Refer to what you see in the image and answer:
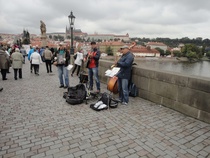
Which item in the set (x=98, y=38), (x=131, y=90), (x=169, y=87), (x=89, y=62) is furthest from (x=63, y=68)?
(x=98, y=38)

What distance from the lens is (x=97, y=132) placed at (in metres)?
3.52

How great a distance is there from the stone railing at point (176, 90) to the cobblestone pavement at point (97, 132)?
0.22 metres

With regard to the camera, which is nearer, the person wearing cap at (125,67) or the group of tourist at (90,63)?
the person wearing cap at (125,67)

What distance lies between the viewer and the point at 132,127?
3.76 m

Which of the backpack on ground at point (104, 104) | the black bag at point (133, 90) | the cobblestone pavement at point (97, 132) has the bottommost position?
the cobblestone pavement at point (97, 132)

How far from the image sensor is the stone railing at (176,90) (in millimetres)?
4098

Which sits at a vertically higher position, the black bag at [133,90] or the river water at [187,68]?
the black bag at [133,90]

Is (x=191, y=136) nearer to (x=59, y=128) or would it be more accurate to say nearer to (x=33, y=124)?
(x=59, y=128)

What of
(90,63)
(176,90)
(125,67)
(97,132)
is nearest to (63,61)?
(90,63)

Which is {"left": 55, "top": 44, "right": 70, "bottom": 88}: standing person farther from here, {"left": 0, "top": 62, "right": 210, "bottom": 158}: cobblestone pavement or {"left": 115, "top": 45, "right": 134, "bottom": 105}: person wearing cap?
{"left": 115, "top": 45, "right": 134, "bottom": 105}: person wearing cap

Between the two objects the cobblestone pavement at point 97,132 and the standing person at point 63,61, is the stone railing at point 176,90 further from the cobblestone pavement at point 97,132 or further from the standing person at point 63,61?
the standing person at point 63,61

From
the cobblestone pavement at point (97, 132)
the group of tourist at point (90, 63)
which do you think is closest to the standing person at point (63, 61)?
the group of tourist at point (90, 63)

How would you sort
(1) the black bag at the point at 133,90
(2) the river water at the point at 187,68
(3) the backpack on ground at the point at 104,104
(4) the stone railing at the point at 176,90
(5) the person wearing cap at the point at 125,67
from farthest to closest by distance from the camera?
(2) the river water at the point at 187,68 → (1) the black bag at the point at 133,90 → (5) the person wearing cap at the point at 125,67 → (3) the backpack on ground at the point at 104,104 → (4) the stone railing at the point at 176,90

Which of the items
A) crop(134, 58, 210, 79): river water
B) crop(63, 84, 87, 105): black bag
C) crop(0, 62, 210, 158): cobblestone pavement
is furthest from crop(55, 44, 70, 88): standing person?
crop(134, 58, 210, 79): river water
